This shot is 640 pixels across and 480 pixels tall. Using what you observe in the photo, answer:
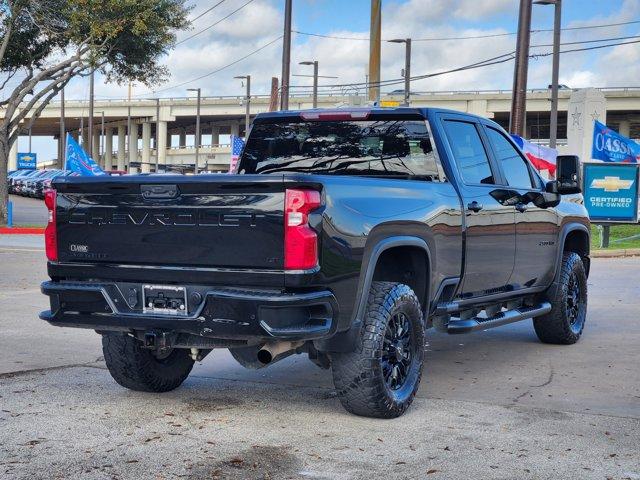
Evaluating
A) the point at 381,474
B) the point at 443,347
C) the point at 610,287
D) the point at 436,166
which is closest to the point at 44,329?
the point at 443,347

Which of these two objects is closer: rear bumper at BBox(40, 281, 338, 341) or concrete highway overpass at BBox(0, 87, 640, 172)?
rear bumper at BBox(40, 281, 338, 341)

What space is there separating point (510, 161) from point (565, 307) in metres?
1.62

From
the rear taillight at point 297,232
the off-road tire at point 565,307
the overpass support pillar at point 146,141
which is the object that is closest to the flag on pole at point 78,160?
the off-road tire at point 565,307

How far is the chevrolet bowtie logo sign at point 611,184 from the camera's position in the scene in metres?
23.6

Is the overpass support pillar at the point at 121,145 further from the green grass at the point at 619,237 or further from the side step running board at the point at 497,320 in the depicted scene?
the side step running board at the point at 497,320

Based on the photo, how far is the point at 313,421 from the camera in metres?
6.26

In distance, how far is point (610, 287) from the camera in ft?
49.4

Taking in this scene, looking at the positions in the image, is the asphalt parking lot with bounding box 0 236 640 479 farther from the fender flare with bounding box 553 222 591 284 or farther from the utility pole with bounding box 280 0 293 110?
the utility pole with bounding box 280 0 293 110

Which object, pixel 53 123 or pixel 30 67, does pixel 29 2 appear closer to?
pixel 30 67

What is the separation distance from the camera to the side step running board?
7.50m

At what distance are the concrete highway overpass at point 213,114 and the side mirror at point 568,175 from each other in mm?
63327

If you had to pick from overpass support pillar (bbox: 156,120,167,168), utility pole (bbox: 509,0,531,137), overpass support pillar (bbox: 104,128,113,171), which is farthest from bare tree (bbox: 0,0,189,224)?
overpass support pillar (bbox: 104,128,113,171)

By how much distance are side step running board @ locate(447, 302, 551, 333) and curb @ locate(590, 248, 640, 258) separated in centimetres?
1314

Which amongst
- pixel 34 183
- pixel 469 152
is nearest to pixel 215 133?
pixel 34 183
